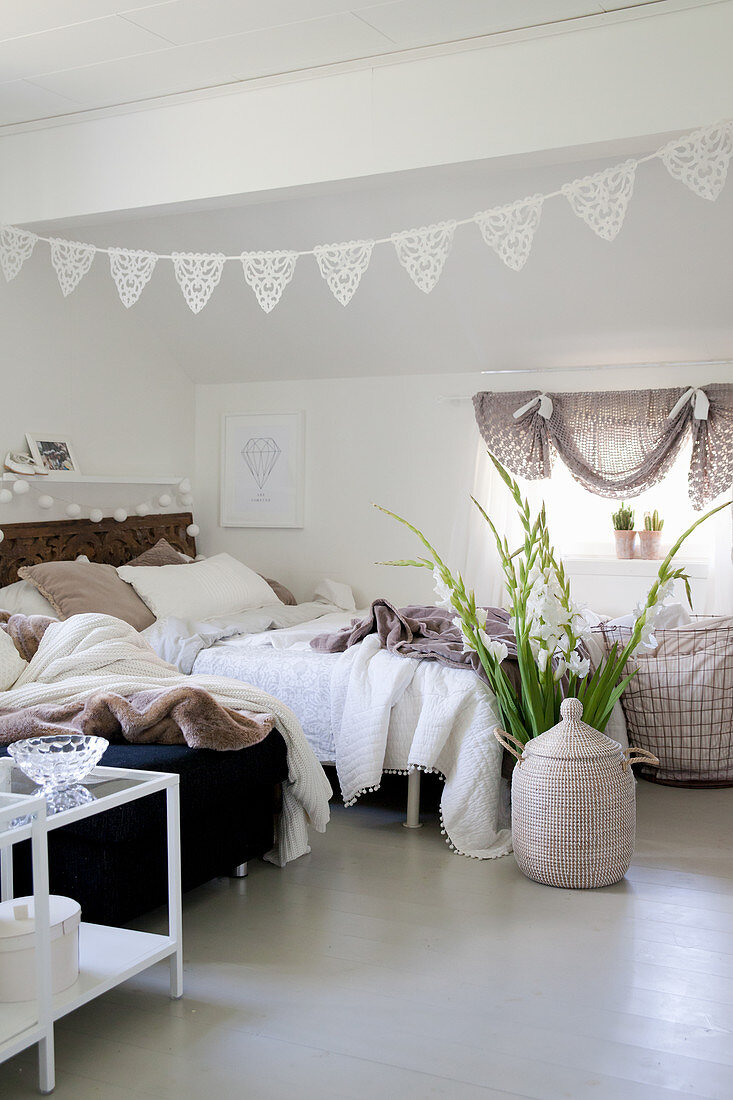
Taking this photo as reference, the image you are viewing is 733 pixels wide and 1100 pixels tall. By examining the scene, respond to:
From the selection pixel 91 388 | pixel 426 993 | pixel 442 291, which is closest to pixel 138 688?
pixel 426 993

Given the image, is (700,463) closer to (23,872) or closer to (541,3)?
(541,3)

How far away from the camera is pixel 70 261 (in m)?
3.87

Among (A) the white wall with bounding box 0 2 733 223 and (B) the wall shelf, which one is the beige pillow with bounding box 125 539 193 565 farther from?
(A) the white wall with bounding box 0 2 733 223

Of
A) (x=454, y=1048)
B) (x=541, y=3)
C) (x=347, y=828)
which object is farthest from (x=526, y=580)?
(x=541, y=3)

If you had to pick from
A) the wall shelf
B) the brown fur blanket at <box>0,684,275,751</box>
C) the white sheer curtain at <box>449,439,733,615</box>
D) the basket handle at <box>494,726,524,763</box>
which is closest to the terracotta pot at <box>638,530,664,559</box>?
the white sheer curtain at <box>449,439,733,615</box>

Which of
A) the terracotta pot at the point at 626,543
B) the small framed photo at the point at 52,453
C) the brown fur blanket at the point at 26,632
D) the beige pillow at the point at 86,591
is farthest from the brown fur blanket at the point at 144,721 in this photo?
the terracotta pot at the point at 626,543

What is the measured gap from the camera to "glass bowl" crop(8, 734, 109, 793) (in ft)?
7.07

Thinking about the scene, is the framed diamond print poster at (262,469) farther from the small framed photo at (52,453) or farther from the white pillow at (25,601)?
the white pillow at (25,601)

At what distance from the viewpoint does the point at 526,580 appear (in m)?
3.22

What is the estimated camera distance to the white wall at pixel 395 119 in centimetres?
302

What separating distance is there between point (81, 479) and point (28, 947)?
330 cm

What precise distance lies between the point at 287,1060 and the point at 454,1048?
1.12 feet

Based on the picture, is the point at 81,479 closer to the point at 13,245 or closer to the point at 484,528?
the point at 13,245

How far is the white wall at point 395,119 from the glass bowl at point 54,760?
2.18 m
